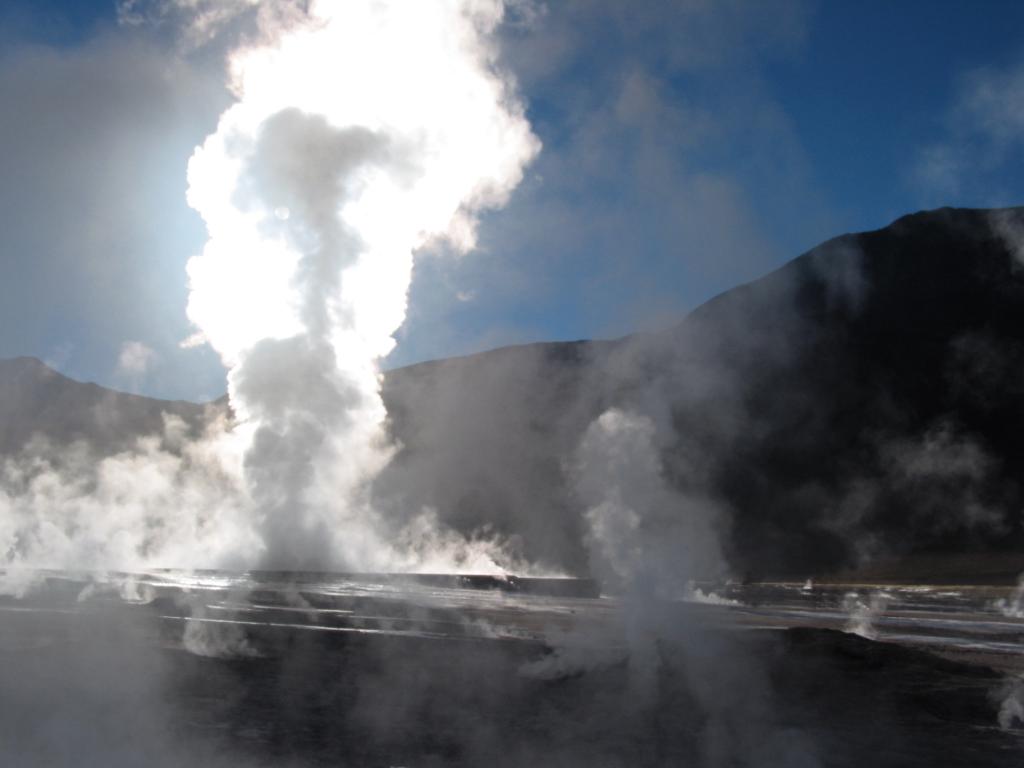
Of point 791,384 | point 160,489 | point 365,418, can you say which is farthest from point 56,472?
point 791,384

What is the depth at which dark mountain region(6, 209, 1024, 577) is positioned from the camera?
81562 millimetres

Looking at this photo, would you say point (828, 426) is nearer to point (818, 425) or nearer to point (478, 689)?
point (818, 425)

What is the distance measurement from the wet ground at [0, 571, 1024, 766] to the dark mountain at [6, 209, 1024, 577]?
4028 cm

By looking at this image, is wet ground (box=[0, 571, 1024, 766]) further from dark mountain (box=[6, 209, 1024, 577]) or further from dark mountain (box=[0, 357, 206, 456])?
dark mountain (box=[0, 357, 206, 456])

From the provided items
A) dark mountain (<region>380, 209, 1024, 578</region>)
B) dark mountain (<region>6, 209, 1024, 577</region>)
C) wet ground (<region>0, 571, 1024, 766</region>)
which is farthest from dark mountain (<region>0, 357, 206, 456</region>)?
wet ground (<region>0, 571, 1024, 766</region>)

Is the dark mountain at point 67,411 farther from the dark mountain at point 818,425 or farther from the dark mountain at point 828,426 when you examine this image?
the dark mountain at point 828,426

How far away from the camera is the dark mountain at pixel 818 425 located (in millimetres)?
81562

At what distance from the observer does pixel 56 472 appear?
79.5 m

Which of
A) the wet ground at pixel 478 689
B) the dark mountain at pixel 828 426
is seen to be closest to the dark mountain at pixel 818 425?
the dark mountain at pixel 828 426

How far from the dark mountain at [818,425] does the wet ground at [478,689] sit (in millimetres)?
40285

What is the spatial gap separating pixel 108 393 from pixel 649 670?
130546 mm

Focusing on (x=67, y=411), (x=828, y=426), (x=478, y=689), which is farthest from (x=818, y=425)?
(x=67, y=411)

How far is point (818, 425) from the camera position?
99125mm

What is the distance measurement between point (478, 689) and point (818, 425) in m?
89.5
